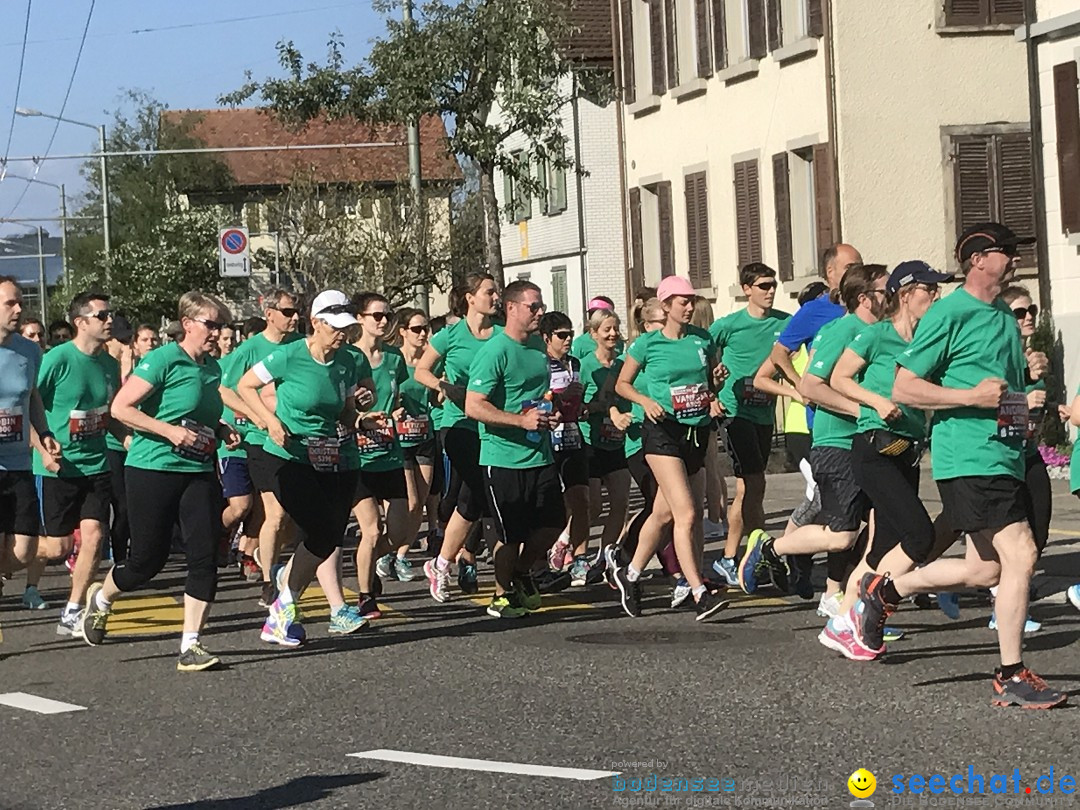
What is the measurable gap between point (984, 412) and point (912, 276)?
166 cm

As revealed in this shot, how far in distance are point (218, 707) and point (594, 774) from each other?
102 inches

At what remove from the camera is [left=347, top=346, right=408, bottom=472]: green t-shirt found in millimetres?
13445

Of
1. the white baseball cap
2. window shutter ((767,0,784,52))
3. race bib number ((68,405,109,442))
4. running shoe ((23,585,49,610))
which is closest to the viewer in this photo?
the white baseball cap

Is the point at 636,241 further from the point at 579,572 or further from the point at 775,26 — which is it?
the point at 579,572

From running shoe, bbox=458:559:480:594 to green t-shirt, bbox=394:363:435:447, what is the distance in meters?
1.59

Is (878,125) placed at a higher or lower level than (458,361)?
higher

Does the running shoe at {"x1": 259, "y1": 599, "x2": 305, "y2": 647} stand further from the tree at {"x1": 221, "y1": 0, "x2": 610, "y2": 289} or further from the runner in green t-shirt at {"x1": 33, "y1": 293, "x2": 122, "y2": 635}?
the tree at {"x1": 221, "y1": 0, "x2": 610, "y2": 289}

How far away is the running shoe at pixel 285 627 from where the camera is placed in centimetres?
1165

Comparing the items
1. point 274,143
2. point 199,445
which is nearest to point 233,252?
point 199,445

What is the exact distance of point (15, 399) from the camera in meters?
12.4

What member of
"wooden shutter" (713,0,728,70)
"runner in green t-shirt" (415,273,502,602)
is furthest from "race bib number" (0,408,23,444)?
"wooden shutter" (713,0,728,70)

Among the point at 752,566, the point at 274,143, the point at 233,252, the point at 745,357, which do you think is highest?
the point at 274,143

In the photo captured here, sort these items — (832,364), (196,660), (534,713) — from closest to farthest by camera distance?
(534,713)
(832,364)
(196,660)

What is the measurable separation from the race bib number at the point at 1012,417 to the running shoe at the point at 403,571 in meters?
7.01
